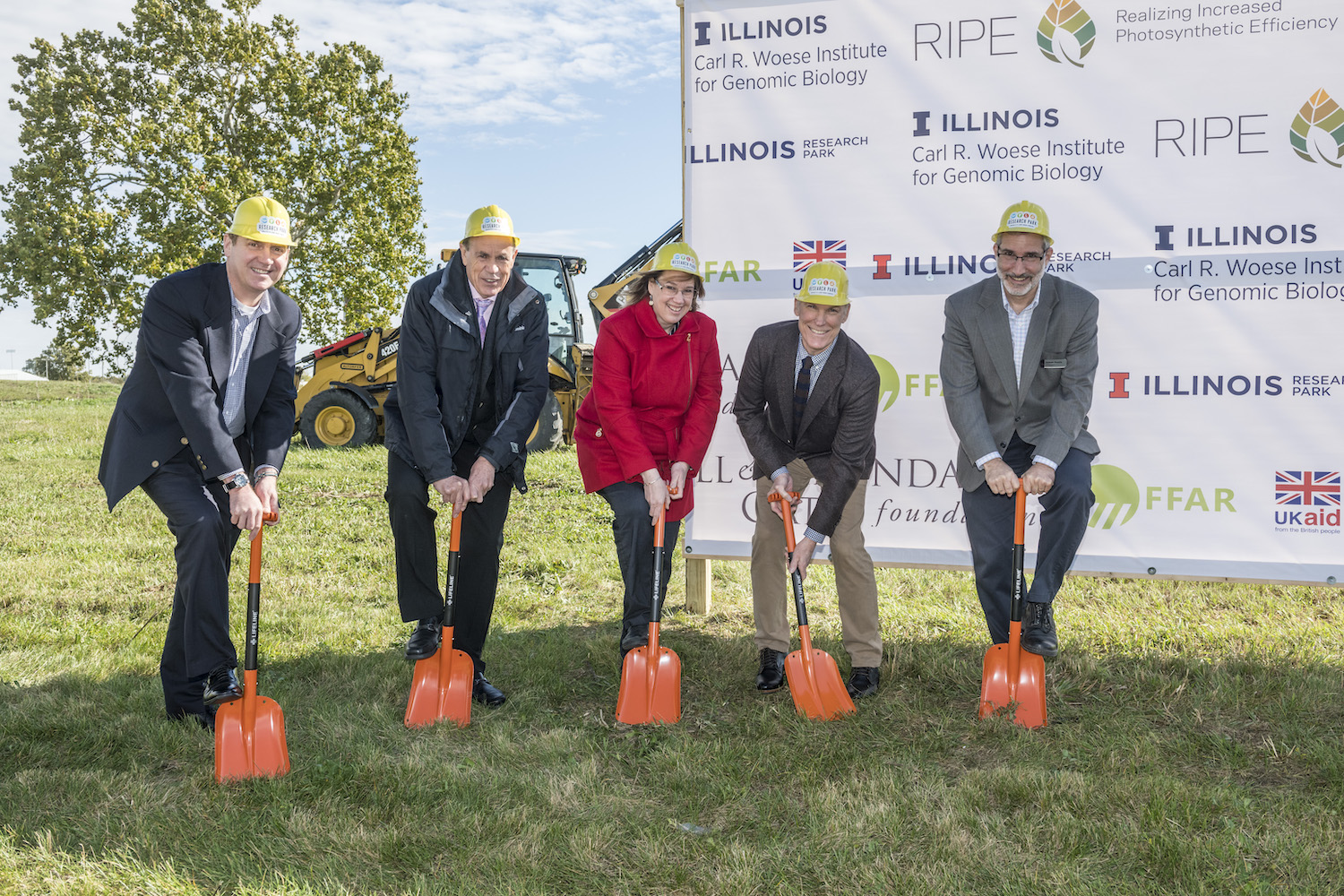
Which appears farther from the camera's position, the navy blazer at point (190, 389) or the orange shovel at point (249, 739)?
the navy blazer at point (190, 389)

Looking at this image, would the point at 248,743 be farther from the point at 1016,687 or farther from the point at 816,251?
the point at 816,251

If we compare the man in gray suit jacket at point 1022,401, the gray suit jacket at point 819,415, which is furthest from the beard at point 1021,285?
the gray suit jacket at point 819,415

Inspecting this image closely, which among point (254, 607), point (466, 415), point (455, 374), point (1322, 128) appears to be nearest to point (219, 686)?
point (254, 607)

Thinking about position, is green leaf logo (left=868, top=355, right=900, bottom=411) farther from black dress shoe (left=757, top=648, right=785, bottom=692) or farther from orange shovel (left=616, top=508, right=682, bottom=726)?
orange shovel (left=616, top=508, right=682, bottom=726)

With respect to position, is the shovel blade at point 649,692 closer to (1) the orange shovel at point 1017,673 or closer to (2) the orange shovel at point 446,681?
(2) the orange shovel at point 446,681

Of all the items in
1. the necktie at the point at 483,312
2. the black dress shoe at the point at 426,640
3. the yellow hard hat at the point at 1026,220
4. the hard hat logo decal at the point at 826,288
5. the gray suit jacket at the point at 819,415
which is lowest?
the black dress shoe at the point at 426,640

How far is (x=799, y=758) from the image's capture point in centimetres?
352

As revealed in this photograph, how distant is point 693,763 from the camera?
345cm

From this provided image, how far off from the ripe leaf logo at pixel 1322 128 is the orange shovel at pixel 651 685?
3.64 m

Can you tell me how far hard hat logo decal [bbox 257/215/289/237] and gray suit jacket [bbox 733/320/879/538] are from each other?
194cm

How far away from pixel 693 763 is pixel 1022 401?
6.77 feet

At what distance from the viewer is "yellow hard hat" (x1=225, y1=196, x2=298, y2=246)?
3641 millimetres

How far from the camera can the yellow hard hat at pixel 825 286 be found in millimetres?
4035

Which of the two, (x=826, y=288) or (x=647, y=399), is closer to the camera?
(x=826, y=288)
